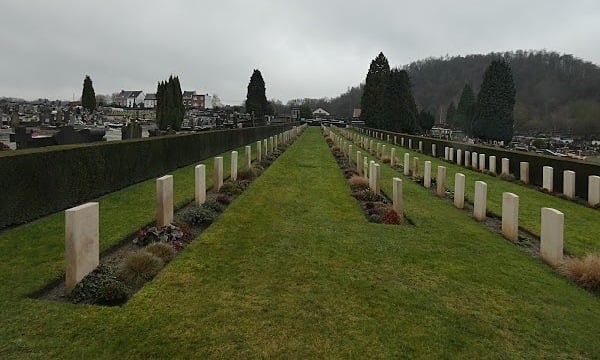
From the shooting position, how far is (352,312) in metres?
4.97

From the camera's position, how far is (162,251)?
22.1ft

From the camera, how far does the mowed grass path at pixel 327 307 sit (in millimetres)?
4164

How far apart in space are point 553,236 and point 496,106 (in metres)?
59.1

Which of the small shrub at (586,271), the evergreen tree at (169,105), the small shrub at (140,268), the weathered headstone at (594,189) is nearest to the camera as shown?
the small shrub at (140,268)

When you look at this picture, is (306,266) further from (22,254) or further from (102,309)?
(22,254)

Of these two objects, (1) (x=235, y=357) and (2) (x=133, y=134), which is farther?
(2) (x=133, y=134)

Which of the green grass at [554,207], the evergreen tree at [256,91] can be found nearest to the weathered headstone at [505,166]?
the green grass at [554,207]

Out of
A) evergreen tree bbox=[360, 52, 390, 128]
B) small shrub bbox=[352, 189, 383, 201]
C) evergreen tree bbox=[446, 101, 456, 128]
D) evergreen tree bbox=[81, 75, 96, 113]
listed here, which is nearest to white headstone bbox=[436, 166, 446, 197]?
small shrub bbox=[352, 189, 383, 201]

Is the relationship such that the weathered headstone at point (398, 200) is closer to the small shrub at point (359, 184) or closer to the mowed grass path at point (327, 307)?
the mowed grass path at point (327, 307)

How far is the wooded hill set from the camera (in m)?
76.7

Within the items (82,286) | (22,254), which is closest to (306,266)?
(82,286)

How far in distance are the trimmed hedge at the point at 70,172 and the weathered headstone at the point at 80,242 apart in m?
3.57

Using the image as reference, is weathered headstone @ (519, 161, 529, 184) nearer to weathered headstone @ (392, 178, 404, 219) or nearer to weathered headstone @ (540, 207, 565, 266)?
weathered headstone @ (392, 178, 404, 219)

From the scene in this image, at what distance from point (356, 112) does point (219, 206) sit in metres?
120
